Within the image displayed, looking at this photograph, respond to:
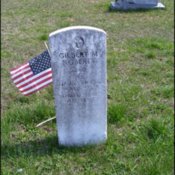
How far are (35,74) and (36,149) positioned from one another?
107 cm

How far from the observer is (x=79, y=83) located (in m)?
3.95

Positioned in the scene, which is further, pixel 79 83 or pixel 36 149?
pixel 36 149

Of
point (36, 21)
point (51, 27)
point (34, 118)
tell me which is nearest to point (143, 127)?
point (34, 118)

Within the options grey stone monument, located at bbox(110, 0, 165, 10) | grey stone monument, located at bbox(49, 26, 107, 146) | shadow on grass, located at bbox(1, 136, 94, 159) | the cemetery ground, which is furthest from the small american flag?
grey stone monument, located at bbox(110, 0, 165, 10)

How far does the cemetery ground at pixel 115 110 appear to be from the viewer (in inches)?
159

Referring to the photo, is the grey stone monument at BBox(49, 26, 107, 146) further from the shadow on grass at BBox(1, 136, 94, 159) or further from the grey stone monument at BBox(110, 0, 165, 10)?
the grey stone monument at BBox(110, 0, 165, 10)

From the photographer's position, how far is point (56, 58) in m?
3.81

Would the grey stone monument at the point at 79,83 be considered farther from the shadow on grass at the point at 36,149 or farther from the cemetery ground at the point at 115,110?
the cemetery ground at the point at 115,110

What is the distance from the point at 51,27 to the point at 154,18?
2554 mm

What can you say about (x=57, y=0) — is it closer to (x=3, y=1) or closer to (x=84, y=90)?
(x=3, y=1)

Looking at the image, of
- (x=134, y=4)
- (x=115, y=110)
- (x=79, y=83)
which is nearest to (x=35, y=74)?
(x=115, y=110)

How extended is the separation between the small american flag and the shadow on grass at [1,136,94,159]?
85cm

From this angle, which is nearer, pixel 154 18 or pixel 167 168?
pixel 167 168

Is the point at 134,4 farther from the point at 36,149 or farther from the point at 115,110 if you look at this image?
the point at 36,149
